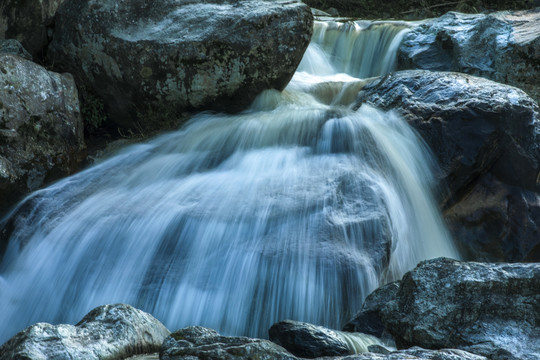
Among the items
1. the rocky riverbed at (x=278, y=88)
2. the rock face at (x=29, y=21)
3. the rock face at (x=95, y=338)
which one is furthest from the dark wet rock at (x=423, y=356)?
the rock face at (x=29, y=21)

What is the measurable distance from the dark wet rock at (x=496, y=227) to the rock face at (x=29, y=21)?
15.6 ft

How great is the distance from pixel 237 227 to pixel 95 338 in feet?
5.68

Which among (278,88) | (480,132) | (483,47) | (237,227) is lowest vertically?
(237,227)

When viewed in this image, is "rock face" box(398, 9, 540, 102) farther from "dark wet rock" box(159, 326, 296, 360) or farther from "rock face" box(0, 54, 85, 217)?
"dark wet rock" box(159, 326, 296, 360)

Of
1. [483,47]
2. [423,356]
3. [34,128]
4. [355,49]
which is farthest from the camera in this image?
[355,49]

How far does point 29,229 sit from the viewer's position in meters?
Answer: 4.80

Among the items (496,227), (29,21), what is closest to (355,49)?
(496,227)

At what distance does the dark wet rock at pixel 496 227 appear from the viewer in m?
5.26

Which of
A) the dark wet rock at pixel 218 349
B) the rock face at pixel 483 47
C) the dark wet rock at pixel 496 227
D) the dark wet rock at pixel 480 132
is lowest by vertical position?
the dark wet rock at pixel 496 227

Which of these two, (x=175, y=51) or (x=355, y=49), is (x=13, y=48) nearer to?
(x=175, y=51)

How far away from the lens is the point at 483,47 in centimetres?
776

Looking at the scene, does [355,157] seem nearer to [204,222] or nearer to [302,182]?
[302,182]

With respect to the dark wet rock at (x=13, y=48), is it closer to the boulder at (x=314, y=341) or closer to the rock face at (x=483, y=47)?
the boulder at (x=314, y=341)

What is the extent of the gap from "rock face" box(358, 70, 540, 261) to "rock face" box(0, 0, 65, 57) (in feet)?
13.9
